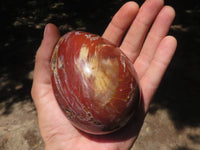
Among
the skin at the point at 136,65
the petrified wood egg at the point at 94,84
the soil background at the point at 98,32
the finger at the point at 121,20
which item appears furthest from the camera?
the soil background at the point at 98,32

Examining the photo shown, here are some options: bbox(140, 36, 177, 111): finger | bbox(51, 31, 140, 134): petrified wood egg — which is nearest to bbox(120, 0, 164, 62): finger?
bbox(140, 36, 177, 111): finger

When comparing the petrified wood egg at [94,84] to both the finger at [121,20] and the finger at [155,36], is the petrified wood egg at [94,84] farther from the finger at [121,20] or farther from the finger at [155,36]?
the finger at [121,20]

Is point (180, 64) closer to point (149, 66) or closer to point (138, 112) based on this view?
point (149, 66)

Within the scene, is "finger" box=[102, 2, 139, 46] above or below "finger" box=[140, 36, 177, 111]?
above

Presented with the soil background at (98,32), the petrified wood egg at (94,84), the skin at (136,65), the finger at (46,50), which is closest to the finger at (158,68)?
the skin at (136,65)

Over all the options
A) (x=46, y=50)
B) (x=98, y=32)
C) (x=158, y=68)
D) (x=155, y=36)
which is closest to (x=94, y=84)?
(x=46, y=50)

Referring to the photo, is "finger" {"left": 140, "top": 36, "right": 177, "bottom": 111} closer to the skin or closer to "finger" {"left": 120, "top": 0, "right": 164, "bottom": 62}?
the skin
